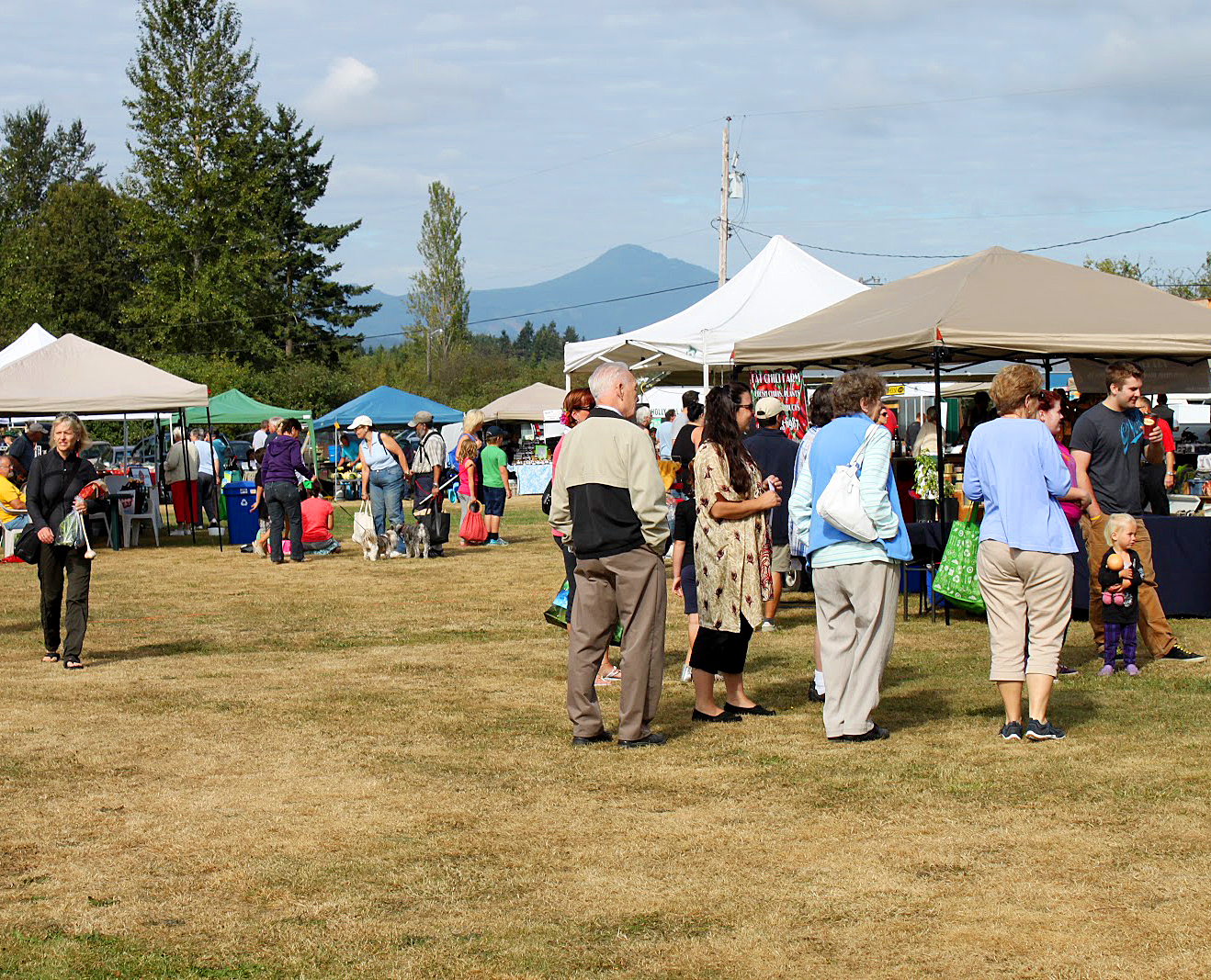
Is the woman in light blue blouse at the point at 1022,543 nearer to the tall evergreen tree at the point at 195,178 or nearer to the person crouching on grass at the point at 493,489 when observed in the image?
the person crouching on grass at the point at 493,489

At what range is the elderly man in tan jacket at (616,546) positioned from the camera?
6.59m

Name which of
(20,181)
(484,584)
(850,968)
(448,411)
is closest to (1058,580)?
(850,968)

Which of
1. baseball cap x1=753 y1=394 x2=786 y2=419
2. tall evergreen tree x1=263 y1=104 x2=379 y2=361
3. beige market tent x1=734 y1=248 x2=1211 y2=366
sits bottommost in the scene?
baseball cap x1=753 y1=394 x2=786 y2=419

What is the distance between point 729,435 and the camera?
7172 millimetres

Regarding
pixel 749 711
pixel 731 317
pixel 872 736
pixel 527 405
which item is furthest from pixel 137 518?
pixel 527 405

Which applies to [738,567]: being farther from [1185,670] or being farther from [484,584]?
[484,584]

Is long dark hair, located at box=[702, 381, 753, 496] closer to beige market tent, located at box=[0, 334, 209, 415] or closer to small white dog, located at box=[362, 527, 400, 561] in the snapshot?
small white dog, located at box=[362, 527, 400, 561]

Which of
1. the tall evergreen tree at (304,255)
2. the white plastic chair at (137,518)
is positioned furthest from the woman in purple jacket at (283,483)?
the tall evergreen tree at (304,255)

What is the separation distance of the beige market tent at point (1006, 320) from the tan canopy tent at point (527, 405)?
1405 inches

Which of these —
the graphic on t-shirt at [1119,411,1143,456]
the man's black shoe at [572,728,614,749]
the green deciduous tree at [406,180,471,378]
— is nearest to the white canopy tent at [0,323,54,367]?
the man's black shoe at [572,728,614,749]

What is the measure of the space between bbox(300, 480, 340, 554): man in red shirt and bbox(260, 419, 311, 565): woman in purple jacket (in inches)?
42.1

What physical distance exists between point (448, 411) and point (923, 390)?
17.0 m

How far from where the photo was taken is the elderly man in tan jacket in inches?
259

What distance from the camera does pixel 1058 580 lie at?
22.0 ft
